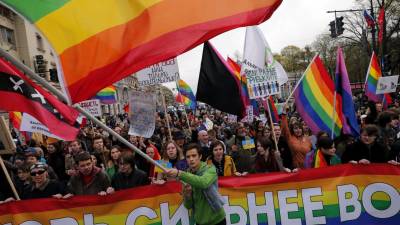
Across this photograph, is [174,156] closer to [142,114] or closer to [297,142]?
[142,114]

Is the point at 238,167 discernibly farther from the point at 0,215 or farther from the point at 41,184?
the point at 0,215

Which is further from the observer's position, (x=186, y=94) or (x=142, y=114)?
(x=186, y=94)

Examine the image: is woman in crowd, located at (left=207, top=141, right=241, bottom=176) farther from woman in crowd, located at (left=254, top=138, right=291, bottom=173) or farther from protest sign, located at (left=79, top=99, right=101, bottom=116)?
protest sign, located at (left=79, top=99, right=101, bottom=116)

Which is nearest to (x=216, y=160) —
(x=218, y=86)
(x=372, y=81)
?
(x=218, y=86)

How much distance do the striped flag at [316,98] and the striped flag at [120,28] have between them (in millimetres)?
4139

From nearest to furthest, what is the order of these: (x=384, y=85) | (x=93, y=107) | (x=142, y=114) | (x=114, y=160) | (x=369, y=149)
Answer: (x=142, y=114), (x=369, y=149), (x=114, y=160), (x=93, y=107), (x=384, y=85)

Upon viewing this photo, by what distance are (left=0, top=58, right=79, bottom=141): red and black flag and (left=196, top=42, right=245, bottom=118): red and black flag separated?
3.01 metres

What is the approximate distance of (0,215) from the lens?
18.0 ft

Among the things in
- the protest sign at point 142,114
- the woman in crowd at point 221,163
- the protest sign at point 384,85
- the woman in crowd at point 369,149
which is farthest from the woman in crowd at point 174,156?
the protest sign at point 384,85

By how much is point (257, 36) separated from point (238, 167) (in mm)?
2268

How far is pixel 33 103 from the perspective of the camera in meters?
5.10

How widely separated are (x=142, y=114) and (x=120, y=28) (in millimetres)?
1723

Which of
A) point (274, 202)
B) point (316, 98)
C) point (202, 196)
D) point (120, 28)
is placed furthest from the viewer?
point (316, 98)

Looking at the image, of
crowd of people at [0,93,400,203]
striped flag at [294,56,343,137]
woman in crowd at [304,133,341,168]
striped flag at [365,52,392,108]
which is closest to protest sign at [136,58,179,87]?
crowd of people at [0,93,400,203]
